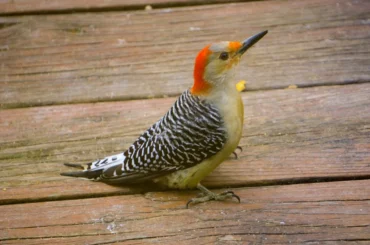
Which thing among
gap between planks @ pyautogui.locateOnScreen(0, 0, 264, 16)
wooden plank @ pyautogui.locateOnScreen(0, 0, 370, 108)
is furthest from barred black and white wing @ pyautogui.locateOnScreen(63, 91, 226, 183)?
gap between planks @ pyautogui.locateOnScreen(0, 0, 264, 16)

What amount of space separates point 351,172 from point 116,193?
1.06 metres

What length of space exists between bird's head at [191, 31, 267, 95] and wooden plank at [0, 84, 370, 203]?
1.17 feet

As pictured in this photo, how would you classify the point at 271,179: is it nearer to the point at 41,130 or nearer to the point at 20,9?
the point at 41,130

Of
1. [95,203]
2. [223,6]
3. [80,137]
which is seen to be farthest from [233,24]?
[95,203]

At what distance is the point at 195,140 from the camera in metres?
2.38

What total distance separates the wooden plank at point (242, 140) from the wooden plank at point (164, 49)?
0.12 meters

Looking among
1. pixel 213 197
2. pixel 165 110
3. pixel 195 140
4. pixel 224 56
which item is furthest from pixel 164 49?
pixel 213 197

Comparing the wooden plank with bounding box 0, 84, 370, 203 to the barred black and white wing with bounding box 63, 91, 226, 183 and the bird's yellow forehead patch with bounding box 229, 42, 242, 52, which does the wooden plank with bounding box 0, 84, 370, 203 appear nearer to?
the barred black and white wing with bounding box 63, 91, 226, 183

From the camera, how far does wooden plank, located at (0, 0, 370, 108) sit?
2.94 meters

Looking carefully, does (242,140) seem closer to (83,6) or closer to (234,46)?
(234,46)

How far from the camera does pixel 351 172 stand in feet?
7.86

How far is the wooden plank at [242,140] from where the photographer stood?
7.91 feet

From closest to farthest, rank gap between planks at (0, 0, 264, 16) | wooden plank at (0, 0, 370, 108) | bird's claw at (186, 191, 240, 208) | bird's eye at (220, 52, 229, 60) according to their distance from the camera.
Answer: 1. bird's claw at (186, 191, 240, 208)
2. bird's eye at (220, 52, 229, 60)
3. wooden plank at (0, 0, 370, 108)
4. gap between planks at (0, 0, 264, 16)

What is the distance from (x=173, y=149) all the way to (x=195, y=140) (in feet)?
0.35
